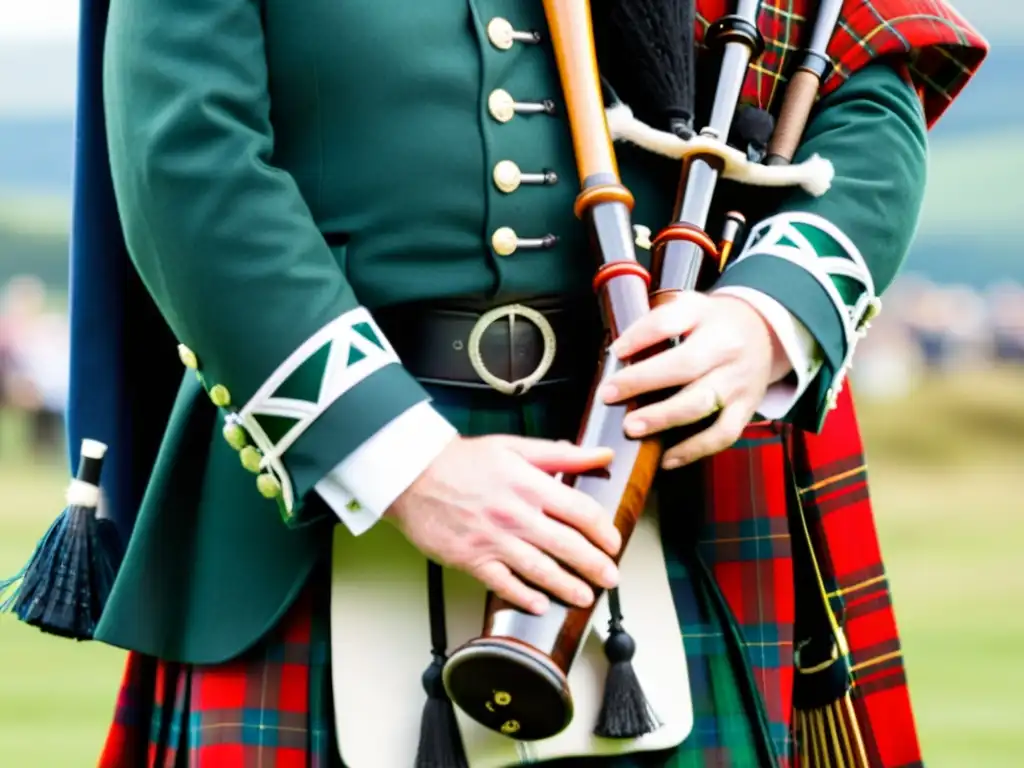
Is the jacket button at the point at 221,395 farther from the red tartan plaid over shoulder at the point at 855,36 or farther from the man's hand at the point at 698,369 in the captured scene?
the red tartan plaid over shoulder at the point at 855,36

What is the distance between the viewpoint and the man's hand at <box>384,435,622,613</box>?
1454 millimetres

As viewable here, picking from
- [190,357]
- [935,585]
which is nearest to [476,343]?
[190,357]

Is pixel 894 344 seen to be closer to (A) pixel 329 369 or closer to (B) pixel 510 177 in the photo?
(B) pixel 510 177

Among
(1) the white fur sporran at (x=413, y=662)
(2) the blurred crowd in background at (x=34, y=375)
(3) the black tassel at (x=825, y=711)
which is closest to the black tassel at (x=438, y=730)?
(1) the white fur sporran at (x=413, y=662)

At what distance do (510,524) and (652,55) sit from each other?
1.67 ft

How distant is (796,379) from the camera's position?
162 cm

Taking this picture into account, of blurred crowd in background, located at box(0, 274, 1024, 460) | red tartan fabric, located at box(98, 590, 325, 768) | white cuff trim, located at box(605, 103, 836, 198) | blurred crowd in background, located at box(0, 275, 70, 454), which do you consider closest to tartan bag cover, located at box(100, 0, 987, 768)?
red tartan fabric, located at box(98, 590, 325, 768)

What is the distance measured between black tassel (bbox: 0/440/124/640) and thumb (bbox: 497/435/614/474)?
1.71 feet

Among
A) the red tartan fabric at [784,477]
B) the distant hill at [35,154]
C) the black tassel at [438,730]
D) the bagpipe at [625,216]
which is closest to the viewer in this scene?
the bagpipe at [625,216]

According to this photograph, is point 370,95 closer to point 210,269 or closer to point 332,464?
point 210,269

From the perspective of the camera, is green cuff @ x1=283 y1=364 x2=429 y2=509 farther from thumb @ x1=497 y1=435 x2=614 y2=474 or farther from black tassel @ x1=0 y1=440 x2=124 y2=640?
black tassel @ x1=0 y1=440 x2=124 y2=640

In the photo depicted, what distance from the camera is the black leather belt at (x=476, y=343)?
165cm

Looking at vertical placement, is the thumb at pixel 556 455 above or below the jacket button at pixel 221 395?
below

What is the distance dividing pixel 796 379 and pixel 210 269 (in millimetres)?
557
